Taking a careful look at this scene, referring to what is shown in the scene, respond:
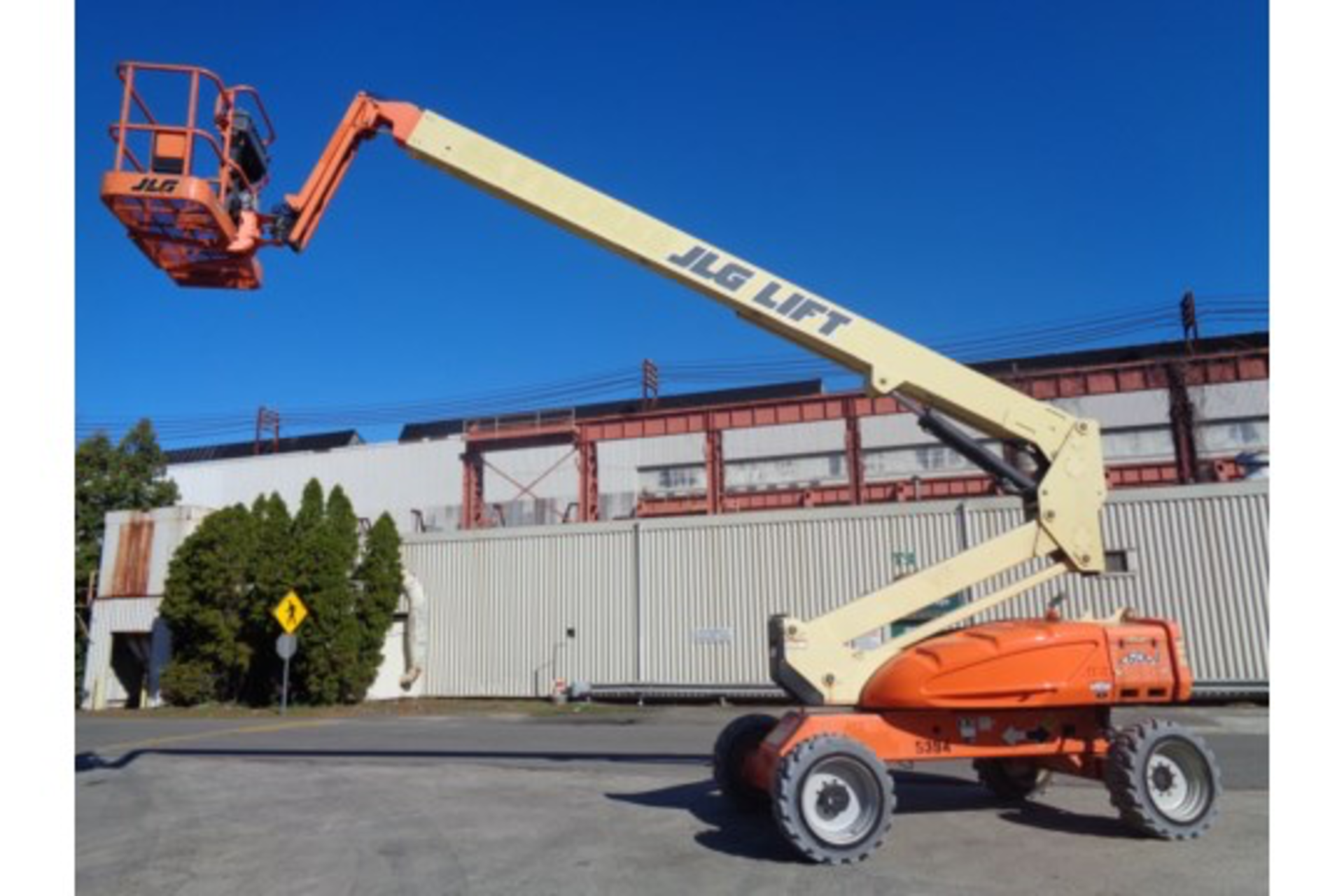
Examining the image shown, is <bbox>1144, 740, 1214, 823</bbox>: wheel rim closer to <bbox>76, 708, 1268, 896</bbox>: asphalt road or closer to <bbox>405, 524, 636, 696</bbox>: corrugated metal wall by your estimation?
<bbox>76, 708, 1268, 896</bbox>: asphalt road

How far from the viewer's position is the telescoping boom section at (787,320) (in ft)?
23.5

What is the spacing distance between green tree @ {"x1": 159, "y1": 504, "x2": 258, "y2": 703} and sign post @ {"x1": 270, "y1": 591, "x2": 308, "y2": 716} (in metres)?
2.16

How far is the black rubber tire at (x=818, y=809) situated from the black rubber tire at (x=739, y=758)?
1.43 metres

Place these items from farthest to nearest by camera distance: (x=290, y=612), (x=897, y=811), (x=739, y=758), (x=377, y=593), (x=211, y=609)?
(x=377, y=593)
(x=211, y=609)
(x=290, y=612)
(x=739, y=758)
(x=897, y=811)

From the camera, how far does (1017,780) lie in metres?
8.03

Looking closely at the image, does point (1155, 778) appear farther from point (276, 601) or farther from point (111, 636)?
point (111, 636)

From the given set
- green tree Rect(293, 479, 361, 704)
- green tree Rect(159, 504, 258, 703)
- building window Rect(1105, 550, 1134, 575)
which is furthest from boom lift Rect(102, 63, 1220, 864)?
green tree Rect(159, 504, 258, 703)

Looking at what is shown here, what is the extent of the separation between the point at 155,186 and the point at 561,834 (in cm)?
635

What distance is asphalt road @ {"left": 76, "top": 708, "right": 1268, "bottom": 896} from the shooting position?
564 cm

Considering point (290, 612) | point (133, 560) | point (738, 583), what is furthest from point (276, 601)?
point (738, 583)

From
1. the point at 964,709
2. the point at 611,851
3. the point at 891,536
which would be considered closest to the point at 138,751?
the point at 611,851

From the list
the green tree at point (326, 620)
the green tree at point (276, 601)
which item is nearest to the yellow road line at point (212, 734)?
the green tree at point (326, 620)

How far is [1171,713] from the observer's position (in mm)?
17953

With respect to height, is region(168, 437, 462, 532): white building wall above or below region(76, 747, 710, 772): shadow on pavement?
above
